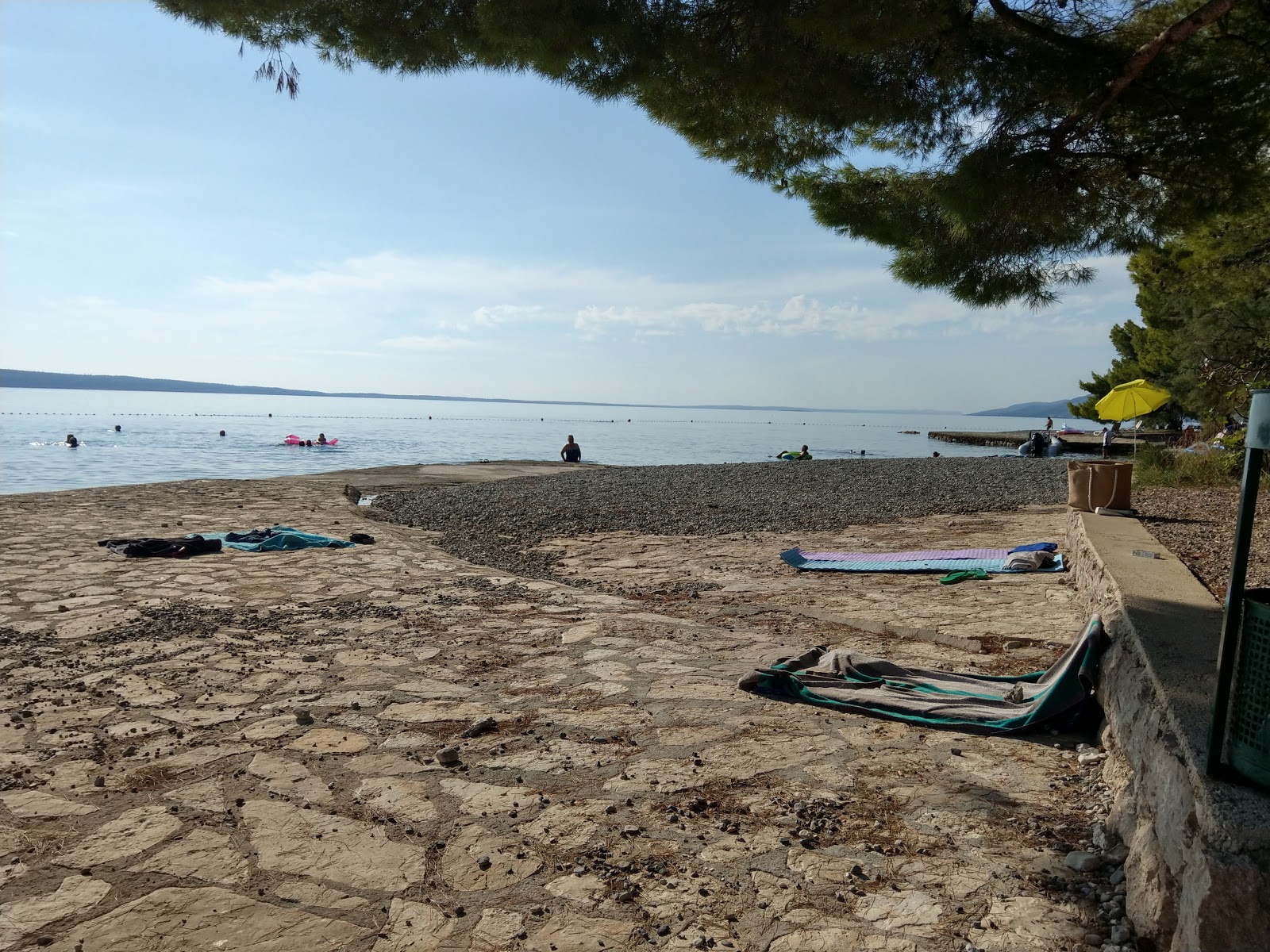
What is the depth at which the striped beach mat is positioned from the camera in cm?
755

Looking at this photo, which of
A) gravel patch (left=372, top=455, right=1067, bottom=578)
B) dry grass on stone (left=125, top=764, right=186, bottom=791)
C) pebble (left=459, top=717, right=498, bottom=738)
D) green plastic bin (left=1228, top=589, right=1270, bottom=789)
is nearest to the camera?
green plastic bin (left=1228, top=589, right=1270, bottom=789)

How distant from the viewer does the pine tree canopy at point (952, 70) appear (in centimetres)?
532

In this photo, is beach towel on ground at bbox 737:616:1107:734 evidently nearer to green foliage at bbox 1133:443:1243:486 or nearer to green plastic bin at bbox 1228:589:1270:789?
green plastic bin at bbox 1228:589:1270:789

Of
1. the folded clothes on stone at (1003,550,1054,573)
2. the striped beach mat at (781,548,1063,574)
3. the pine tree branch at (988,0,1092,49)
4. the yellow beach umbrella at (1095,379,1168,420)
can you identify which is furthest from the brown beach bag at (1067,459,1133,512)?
the yellow beach umbrella at (1095,379,1168,420)

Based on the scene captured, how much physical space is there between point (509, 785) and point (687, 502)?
1044cm

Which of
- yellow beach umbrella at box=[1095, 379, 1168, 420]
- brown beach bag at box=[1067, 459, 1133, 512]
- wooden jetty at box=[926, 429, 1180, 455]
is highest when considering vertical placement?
yellow beach umbrella at box=[1095, 379, 1168, 420]

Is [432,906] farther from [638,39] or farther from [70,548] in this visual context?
[70,548]

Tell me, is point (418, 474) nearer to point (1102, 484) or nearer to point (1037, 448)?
point (1102, 484)

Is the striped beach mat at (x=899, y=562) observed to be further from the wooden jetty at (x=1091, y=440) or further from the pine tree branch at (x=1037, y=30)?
the wooden jetty at (x=1091, y=440)

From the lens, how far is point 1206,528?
24.6 ft

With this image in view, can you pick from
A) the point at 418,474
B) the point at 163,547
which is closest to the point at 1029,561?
the point at 163,547

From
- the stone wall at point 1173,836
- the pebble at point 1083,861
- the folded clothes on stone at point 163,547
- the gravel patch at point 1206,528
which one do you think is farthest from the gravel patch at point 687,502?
the pebble at point 1083,861

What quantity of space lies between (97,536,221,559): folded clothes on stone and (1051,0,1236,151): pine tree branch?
8.06 metres

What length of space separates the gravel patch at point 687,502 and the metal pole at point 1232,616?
21.4ft
